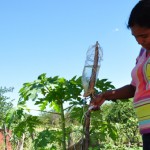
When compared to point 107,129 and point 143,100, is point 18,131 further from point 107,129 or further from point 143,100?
point 143,100

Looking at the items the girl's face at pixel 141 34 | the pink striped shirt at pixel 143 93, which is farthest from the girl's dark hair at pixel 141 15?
the pink striped shirt at pixel 143 93

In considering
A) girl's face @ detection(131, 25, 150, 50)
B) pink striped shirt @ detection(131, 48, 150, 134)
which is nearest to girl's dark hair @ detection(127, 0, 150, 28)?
girl's face @ detection(131, 25, 150, 50)

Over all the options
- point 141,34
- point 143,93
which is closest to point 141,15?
point 141,34

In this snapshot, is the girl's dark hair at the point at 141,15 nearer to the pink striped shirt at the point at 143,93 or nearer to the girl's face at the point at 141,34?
the girl's face at the point at 141,34

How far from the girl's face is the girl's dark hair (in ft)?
0.06

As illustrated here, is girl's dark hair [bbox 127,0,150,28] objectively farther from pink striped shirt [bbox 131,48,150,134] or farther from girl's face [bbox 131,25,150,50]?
pink striped shirt [bbox 131,48,150,134]

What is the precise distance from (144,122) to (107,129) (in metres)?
2.45

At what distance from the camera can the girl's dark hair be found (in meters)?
1.78

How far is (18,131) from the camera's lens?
4387 millimetres

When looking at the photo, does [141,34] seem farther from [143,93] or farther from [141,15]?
[143,93]

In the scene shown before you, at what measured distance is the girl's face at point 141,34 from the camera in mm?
1777

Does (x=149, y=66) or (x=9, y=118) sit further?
(x=9, y=118)

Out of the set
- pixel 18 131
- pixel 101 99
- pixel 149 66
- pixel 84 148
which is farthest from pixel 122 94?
pixel 18 131

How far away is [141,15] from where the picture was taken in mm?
1784
